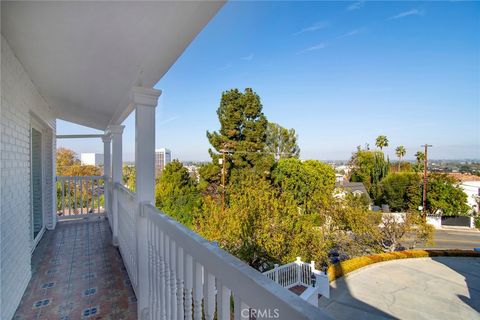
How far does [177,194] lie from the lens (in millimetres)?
14438

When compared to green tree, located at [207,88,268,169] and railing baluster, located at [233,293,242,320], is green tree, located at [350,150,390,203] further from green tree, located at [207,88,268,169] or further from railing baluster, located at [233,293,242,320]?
railing baluster, located at [233,293,242,320]

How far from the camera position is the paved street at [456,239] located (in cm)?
1508

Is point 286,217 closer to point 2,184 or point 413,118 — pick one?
point 2,184

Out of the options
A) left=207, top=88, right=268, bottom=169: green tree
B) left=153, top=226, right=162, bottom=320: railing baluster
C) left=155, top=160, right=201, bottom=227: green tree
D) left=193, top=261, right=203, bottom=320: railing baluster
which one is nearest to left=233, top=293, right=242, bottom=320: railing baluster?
left=193, top=261, right=203, bottom=320: railing baluster

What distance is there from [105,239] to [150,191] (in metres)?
3.00

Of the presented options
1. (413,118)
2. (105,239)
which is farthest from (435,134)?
(105,239)

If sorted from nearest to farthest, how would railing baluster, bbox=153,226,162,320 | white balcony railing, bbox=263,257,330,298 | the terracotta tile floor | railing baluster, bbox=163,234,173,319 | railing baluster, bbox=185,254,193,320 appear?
railing baluster, bbox=185,254,193,320
railing baluster, bbox=163,234,173,319
railing baluster, bbox=153,226,162,320
the terracotta tile floor
white balcony railing, bbox=263,257,330,298

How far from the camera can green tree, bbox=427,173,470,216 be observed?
18.8 metres

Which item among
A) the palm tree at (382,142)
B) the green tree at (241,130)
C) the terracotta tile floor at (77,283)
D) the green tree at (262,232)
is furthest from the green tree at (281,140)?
the terracotta tile floor at (77,283)

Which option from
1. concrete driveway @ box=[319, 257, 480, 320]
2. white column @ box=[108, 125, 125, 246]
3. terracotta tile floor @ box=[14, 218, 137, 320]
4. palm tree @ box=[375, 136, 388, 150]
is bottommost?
concrete driveway @ box=[319, 257, 480, 320]

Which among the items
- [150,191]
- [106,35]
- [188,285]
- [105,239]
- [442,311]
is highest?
A: [106,35]

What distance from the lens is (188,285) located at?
3.59 ft

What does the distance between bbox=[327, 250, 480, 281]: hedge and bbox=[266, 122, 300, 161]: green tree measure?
13.8 metres

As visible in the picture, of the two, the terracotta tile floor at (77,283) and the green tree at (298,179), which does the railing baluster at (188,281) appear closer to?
the terracotta tile floor at (77,283)
